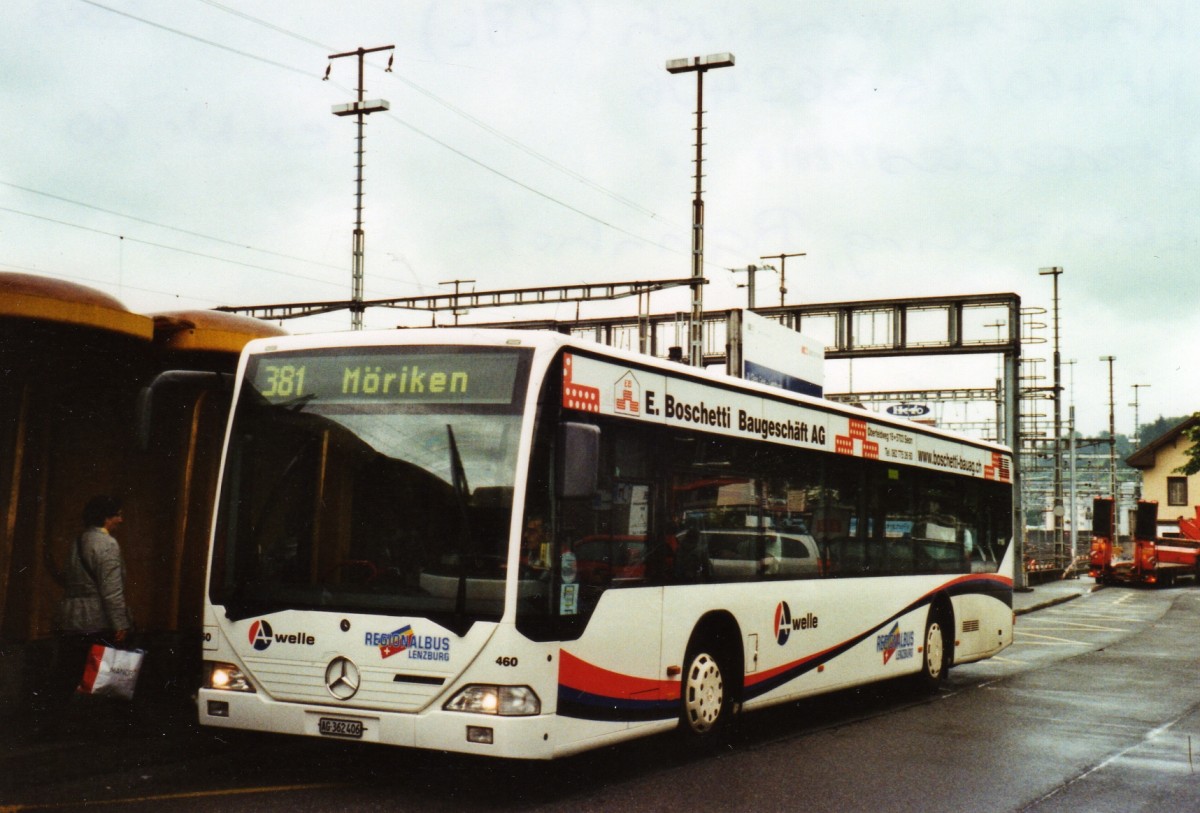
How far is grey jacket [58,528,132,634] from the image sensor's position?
A: 32.7 ft

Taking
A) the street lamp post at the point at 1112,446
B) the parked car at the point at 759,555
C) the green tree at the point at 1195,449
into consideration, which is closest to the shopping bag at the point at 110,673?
the parked car at the point at 759,555

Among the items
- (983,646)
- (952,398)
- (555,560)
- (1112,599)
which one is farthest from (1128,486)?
(555,560)

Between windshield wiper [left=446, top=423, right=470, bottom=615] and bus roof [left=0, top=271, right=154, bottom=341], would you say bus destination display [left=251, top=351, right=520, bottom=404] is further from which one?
bus roof [left=0, top=271, right=154, bottom=341]

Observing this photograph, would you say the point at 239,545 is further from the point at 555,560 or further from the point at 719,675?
the point at 719,675

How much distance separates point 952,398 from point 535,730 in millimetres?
53805

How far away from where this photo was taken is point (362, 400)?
8422mm

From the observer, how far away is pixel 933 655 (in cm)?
1526

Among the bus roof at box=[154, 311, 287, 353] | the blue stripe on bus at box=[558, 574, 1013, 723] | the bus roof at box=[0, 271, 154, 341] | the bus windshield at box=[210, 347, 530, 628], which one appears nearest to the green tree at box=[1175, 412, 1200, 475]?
the blue stripe on bus at box=[558, 574, 1013, 723]

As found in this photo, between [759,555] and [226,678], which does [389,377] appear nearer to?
[226,678]

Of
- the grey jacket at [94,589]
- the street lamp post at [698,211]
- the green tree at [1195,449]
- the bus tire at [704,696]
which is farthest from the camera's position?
the green tree at [1195,449]

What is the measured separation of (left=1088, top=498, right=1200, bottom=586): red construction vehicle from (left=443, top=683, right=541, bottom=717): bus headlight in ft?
148

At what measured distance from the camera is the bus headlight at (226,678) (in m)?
8.41

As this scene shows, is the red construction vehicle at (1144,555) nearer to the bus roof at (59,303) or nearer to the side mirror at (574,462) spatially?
the bus roof at (59,303)

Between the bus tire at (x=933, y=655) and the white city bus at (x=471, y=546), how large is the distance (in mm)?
5263
